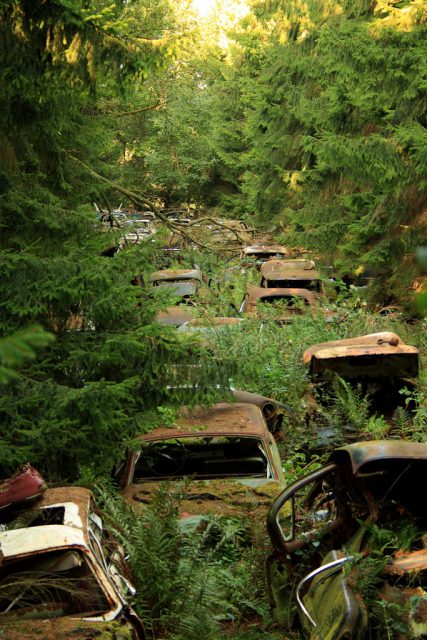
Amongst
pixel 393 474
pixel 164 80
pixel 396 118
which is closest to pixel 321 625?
pixel 393 474

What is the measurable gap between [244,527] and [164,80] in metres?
16.9

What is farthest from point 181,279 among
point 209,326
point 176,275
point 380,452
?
point 380,452

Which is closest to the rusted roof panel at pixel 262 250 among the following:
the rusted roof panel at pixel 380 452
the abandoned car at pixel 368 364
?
the abandoned car at pixel 368 364

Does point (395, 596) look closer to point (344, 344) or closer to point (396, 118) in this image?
point (344, 344)

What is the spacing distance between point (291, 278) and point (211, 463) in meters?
8.60

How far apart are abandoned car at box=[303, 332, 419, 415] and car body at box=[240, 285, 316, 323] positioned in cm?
411

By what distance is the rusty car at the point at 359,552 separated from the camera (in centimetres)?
400

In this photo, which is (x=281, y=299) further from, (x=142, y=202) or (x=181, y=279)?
Result: (x=142, y=202)

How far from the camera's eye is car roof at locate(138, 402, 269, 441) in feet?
23.8

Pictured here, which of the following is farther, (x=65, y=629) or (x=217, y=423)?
(x=217, y=423)

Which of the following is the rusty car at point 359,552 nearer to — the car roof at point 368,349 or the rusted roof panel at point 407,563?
the rusted roof panel at point 407,563

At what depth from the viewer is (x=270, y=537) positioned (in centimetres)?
514

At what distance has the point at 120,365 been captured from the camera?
7238 millimetres

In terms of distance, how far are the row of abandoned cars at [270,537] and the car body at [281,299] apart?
667 centimetres
